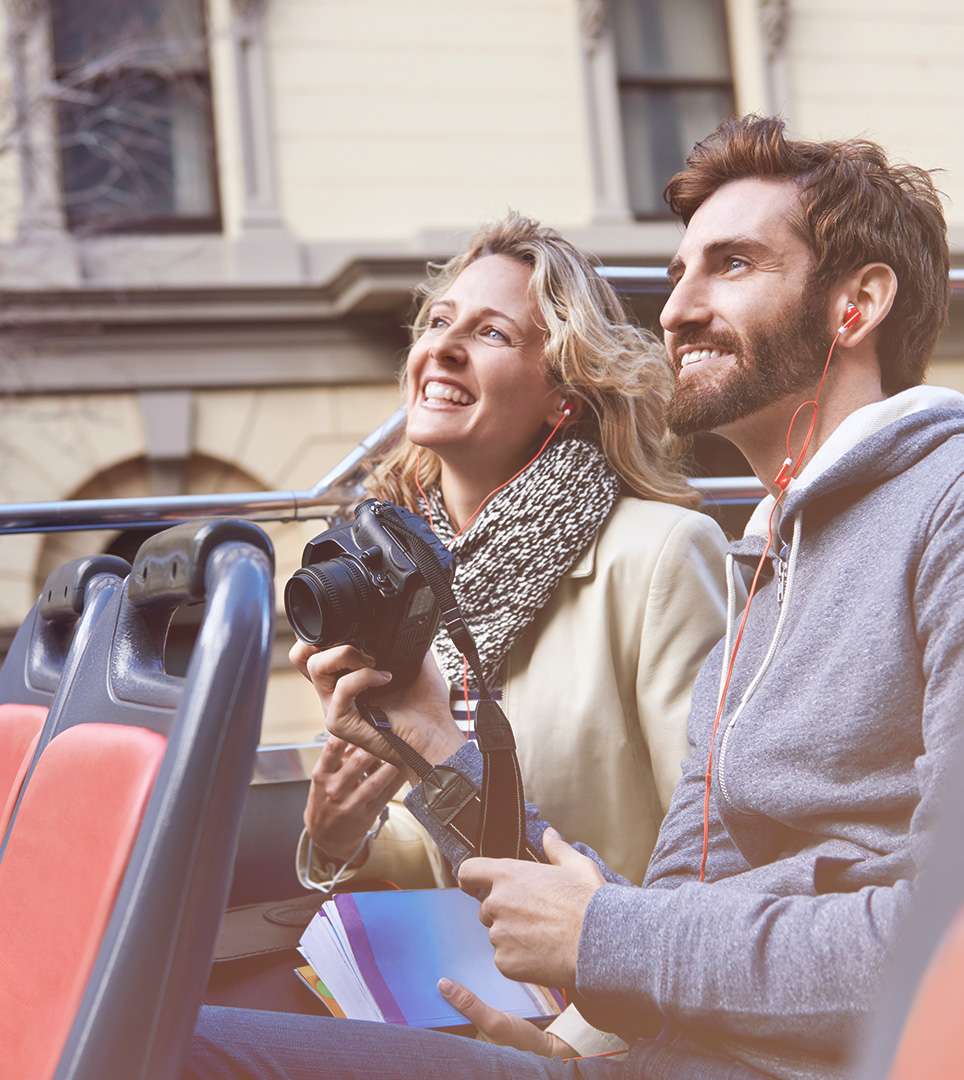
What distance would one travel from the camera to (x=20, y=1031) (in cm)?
99

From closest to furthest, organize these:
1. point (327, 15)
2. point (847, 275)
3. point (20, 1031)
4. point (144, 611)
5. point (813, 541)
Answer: point (20, 1031) → point (144, 611) → point (813, 541) → point (847, 275) → point (327, 15)

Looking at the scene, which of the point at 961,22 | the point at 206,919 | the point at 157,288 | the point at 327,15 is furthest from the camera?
the point at 961,22

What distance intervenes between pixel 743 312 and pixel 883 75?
27.9ft

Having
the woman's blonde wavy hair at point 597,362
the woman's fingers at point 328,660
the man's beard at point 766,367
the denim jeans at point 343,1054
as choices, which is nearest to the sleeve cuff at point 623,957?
the denim jeans at point 343,1054

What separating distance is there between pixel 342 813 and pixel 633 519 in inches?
23.5

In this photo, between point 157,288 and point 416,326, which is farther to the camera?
point 157,288

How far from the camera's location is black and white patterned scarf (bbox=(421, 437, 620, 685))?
2.02 metres

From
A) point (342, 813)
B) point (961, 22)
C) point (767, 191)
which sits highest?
point (961, 22)

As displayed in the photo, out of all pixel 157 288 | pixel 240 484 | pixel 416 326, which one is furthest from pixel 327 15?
pixel 416 326

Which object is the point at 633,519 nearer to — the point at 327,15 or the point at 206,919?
the point at 206,919

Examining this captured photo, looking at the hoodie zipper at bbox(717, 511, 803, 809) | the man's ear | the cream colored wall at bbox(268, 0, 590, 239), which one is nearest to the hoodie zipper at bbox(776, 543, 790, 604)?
the hoodie zipper at bbox(717, 511, 803, 809)

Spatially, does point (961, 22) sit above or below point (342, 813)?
above

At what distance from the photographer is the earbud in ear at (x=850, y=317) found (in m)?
1.53

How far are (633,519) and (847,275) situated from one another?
1.98ft
